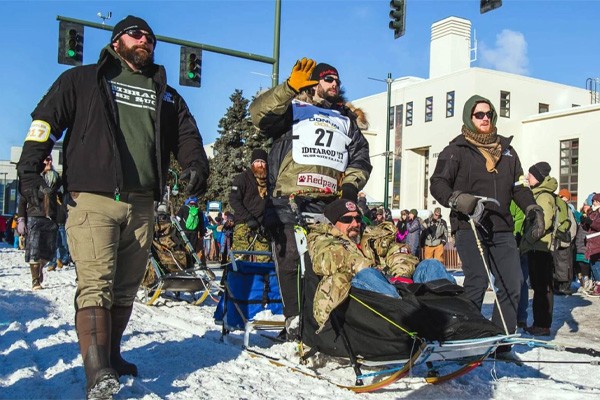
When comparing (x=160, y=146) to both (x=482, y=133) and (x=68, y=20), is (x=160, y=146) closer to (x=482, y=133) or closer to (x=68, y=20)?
(x=482, y=133)

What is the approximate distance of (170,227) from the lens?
8266 mm

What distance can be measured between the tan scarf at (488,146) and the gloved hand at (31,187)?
3.09 meters

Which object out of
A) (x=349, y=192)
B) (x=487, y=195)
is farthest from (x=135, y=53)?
(x=487, y=195)

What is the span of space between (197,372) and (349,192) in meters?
1.61

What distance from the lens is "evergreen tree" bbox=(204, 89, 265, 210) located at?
31.9 m

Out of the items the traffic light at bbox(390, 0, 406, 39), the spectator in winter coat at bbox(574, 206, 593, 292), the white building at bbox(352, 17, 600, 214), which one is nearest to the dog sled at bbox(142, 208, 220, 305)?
the spectator in winter coat at bbox(574, 206, 593, 292)

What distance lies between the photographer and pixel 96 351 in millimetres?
3070

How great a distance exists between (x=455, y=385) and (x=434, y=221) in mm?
12802

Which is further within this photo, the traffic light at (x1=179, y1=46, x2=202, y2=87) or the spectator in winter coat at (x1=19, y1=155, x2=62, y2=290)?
the traffic light at (x1=179, y1=46, x2=202, y2=87)

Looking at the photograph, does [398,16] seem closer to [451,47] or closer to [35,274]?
[35,274]

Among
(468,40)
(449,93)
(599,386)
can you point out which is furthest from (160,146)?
(468,40)

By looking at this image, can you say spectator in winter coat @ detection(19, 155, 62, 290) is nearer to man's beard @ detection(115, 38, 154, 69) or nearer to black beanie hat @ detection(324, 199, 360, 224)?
black beanie hat @ detection(324, 199, 360, 224)

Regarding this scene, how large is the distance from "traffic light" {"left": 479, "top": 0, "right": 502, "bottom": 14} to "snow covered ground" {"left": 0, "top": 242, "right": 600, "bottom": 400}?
7.52 m

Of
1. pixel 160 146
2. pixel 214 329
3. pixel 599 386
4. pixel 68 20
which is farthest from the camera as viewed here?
pixel 68 20
